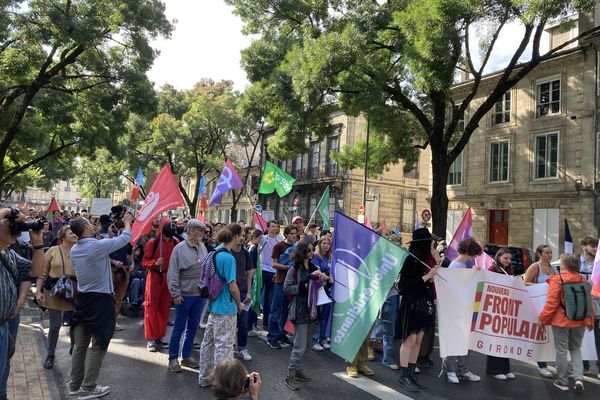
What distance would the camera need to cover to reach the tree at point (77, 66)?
1451 centimetres

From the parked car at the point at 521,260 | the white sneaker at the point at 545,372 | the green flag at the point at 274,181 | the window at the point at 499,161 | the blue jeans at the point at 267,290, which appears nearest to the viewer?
the white sneaker at the point at 545,372

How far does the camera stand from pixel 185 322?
5973mm

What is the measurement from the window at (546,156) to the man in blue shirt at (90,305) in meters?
23.6

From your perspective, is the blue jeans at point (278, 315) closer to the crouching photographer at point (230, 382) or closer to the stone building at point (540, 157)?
the crouching photographer at point (230, 382)

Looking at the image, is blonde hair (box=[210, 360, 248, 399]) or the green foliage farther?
the green foliage

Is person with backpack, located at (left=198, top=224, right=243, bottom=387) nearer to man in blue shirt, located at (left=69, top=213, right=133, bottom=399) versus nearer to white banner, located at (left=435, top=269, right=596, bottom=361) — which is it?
man in blue shirt, located at (left=69, top=213, right=133, bottom=399)

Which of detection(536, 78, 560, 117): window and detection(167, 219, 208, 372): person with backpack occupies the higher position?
detection(536, 78, 560, 117): window

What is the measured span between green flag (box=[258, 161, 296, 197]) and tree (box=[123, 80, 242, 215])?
779 inches

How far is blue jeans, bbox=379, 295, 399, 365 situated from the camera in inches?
267

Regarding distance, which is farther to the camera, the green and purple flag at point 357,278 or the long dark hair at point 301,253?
the long dark hair at point 301,253

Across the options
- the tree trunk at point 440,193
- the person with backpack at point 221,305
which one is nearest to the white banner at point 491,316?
the person with backpack at point 221,305

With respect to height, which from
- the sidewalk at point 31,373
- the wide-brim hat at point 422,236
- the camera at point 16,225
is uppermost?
the wide-brim hat at point 422,236

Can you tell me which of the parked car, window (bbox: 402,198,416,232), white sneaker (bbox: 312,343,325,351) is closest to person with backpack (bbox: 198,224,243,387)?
white sneaker (bbox: 312,343,325,351)

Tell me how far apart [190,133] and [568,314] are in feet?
108
